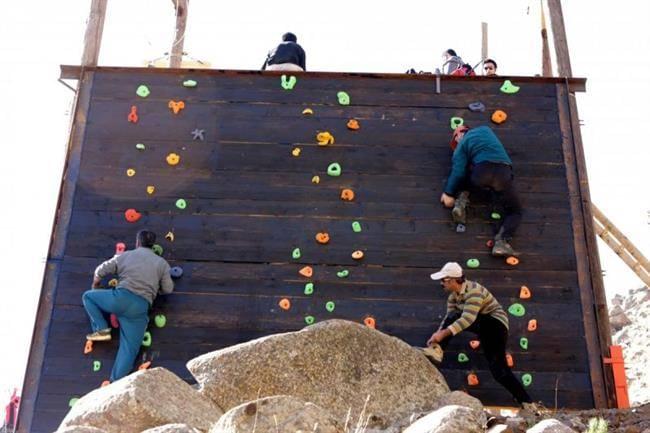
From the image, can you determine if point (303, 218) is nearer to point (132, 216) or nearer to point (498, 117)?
point (132, 216)

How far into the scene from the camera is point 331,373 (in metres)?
8.33

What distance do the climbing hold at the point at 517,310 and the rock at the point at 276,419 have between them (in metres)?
4.71

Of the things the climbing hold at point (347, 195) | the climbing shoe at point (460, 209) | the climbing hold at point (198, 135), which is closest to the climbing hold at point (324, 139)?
the climbing hold at point (347, 195)

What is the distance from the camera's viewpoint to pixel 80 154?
1098cm

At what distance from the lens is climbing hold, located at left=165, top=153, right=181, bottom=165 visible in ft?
35.8

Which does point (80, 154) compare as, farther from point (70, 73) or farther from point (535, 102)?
point (535, 102)

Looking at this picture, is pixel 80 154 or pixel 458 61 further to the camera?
pixel 458 61

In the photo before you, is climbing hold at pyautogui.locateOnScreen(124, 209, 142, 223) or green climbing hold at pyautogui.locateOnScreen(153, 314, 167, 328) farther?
climbing hold at pyautogui.locateOnScreen(124, 209, 142, 223)

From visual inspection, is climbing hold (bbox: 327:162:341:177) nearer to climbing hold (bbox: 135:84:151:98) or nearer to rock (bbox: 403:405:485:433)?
climbing hold (bbox: 135:84:151:98)

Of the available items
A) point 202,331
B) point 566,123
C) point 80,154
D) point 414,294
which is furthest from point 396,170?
point 80,154

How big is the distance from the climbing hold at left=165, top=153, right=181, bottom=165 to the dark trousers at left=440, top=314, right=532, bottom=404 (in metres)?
4.37

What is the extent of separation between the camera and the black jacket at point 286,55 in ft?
38.7

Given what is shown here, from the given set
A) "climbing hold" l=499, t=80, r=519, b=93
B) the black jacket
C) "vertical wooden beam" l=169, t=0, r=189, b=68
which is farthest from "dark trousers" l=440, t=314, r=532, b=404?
"vertical wooden beam" l=169, t=0, r=189, b=68

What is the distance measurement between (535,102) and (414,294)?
3.35m
